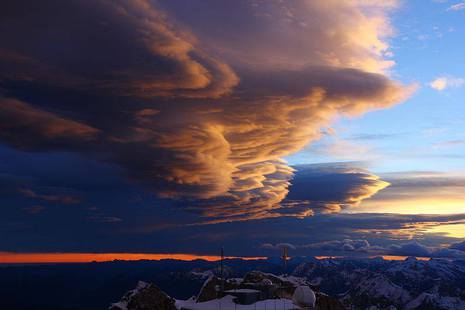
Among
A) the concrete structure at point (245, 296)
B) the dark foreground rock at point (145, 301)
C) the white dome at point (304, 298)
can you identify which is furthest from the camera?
the dark foreground rock at point (145, 301)

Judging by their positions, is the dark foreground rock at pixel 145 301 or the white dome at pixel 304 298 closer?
the white dome at pixel 304 298

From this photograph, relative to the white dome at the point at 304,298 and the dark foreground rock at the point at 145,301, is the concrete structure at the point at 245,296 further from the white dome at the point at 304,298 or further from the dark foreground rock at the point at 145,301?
the white dome at the point at 304,298

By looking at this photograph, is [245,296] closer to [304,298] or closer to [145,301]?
[304,298]

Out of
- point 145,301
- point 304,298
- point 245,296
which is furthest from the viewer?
point 145,301

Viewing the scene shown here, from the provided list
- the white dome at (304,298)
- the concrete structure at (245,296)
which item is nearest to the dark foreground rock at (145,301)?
the concrete structure at (245,296)

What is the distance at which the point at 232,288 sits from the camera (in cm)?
17512

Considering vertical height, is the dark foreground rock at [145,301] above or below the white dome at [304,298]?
below

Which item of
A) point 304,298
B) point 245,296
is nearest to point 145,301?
point 245,296

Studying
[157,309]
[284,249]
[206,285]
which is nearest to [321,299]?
[284,249]

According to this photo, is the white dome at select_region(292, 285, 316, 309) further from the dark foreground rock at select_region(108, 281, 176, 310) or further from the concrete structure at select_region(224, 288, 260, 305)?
the dark foreground rock at select_region(108, 281, 176, 310)

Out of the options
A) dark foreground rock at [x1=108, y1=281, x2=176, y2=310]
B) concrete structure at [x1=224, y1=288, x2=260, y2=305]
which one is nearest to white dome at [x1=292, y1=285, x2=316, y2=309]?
concrete structure at [x1=224, y1=288, x2=260, y2=305]

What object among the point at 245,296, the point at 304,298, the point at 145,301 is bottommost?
the point at 145,301

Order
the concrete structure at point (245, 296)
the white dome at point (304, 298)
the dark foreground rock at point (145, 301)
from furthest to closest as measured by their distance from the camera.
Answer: the dark foreground rock at point (145, 301) < the concrete structure at point (245, 296) < the white dome at point (304, 298)

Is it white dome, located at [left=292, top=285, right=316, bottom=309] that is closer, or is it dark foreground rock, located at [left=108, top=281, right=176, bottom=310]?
white dome, located at [left=292, top=285, right=316, bottom=309]
